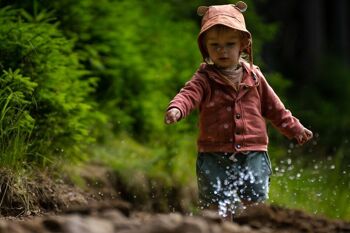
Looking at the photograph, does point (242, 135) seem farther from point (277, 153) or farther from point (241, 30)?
point (277, 153)

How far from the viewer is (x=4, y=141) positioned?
539 cm

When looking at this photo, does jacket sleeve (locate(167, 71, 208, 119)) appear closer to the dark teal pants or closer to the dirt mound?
the dark teal pants

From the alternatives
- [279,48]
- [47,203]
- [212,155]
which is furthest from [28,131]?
[279,48]

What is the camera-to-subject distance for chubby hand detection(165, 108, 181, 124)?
171 inches

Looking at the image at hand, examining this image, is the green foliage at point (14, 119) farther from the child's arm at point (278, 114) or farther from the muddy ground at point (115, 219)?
the child's arm at point (278, 114)

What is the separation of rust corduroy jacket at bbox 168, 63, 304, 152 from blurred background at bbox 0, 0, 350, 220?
1416 millimetres

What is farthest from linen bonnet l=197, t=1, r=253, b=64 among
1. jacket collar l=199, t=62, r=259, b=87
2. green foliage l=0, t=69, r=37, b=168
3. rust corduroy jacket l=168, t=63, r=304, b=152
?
green foliage l=0, t=69, r=37, b=168

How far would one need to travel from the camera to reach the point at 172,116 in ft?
14.3

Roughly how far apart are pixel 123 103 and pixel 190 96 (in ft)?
12.0

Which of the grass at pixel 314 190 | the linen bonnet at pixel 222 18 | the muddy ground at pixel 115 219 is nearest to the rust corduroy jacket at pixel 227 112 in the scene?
the linen bonnet at pixel 222 18

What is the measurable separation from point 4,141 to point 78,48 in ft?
8.01

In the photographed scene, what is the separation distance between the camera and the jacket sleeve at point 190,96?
14.8 ft

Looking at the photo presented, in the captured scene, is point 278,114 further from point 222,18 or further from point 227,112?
point 222,18

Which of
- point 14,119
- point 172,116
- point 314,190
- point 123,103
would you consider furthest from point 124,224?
point 123,103
